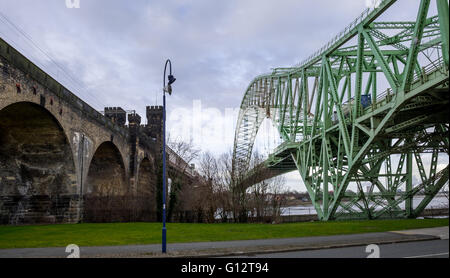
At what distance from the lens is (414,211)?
30109mm

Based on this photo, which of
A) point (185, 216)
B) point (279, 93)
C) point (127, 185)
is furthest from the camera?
point (279, 93)

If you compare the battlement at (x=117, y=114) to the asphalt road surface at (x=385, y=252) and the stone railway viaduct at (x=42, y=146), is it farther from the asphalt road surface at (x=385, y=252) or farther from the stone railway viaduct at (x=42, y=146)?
the asphalt road surface at (x=385, y=252)

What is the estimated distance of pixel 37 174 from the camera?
26656 mm

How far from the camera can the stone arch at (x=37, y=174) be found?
83.6ft

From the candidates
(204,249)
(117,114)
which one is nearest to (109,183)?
(117,114)

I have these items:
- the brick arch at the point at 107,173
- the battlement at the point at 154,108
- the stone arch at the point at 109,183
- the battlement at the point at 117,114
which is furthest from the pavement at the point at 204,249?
the battlement at the point at 154,108

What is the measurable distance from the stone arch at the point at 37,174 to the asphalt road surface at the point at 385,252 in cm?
1970

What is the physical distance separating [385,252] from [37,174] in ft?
79.0

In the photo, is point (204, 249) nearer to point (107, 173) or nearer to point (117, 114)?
point (107, 173)

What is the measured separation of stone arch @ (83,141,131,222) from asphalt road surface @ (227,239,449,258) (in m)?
23.9

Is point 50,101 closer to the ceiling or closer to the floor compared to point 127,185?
closer to the ceiling
